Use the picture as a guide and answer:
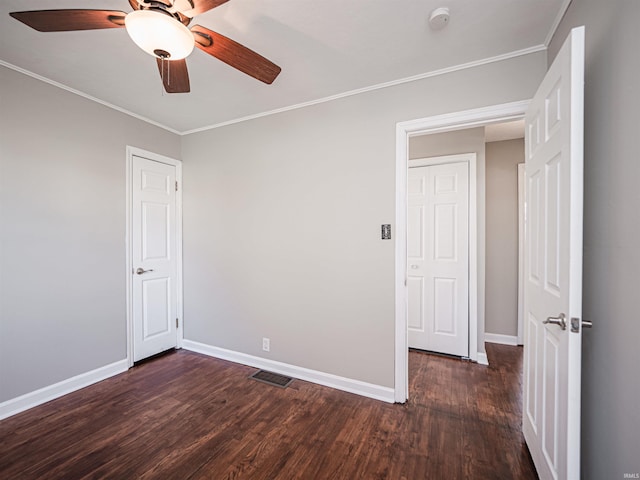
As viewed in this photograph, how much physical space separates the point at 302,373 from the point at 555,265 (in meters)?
2.14

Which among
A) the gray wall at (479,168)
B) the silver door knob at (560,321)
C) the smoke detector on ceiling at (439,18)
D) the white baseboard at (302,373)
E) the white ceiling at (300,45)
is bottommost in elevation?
the white baseboard at (302,373)

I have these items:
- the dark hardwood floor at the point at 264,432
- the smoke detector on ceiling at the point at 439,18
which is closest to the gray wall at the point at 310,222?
the dark hardwood floor at the point at 264,432

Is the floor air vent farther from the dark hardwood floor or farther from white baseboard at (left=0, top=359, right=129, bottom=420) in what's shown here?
white baseboard at (left=0, top=359, right=129, bottom=420)

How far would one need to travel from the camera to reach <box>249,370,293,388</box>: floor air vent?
8.46ft

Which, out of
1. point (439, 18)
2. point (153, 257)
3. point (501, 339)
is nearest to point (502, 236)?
point (501, 339)

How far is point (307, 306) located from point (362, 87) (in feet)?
6.28

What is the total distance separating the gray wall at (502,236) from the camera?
353 centimetres

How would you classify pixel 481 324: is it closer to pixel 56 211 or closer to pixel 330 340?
pixel 330 340

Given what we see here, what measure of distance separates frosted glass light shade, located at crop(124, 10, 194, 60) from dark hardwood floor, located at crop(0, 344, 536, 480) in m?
2.11

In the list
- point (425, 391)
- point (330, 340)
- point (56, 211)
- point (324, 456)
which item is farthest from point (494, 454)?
point (56, 211)

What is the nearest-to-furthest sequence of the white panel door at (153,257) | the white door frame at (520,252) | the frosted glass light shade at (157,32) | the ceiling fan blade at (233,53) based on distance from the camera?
the frosted glass light shade at (157,32) → the ceiling fan blade at (233,53) → the white panel door at (153,257) → the white door frame at (520,252)

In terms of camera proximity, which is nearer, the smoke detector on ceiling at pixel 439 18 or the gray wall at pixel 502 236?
the smoke detector on ceiling at pixel 439 18

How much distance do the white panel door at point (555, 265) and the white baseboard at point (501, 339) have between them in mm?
2019

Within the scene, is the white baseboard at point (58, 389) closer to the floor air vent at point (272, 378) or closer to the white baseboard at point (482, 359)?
the floor air vent at point (272, 378)
